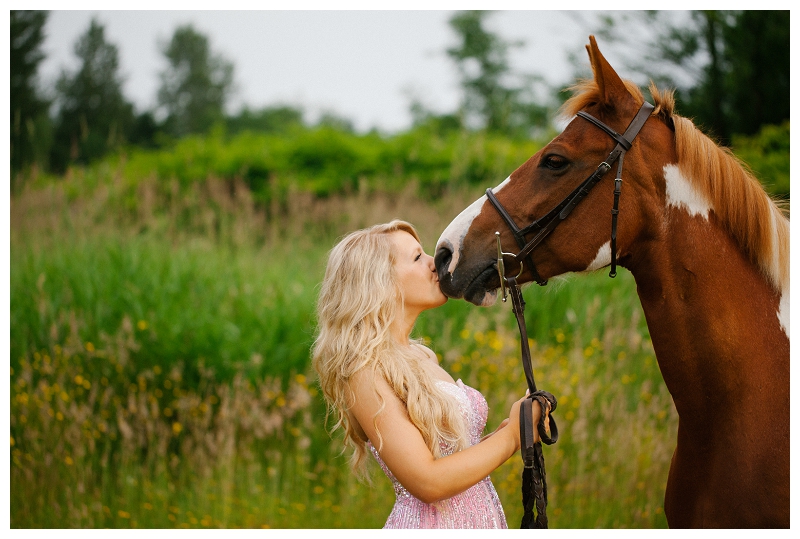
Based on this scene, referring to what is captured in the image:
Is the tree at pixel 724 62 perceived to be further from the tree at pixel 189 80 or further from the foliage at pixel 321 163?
the tree at pixel 189 80

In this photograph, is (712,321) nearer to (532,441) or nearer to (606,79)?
(532,441)

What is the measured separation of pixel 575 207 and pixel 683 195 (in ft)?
1.13

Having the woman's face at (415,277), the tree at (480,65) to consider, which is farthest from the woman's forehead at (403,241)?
the tree at (480,65)

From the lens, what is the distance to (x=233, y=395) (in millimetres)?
4234

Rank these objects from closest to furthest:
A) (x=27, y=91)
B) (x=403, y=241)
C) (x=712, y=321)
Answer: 1. (x=712, y=321)
2. (x=403, y=241)
3. (x=27, y=91)

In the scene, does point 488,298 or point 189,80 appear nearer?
point 488,298

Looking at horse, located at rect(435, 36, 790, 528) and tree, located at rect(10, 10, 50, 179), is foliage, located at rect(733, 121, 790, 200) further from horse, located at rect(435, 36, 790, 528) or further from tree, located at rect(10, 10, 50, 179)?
tree, located at rect(10, 10, 50, 179)

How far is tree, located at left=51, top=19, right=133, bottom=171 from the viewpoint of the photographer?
10.2 metres

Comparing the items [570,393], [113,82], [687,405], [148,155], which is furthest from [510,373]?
[113,82]

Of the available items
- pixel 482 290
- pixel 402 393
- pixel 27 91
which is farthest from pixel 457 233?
pixel 27 91

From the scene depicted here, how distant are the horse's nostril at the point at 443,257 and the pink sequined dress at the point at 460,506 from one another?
0.41m

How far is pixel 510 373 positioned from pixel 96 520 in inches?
116

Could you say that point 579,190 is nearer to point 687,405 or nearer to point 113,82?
point 687,405

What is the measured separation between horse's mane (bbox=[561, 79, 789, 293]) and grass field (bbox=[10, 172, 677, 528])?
6.16 ft
